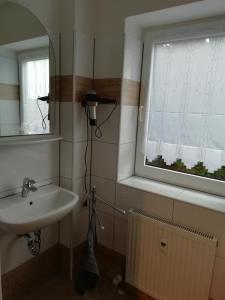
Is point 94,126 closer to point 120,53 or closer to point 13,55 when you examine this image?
point 120,53

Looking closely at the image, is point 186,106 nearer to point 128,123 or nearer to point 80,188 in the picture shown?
point 128,123

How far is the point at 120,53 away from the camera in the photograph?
5.11 ft

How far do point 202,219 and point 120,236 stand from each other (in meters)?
0.66

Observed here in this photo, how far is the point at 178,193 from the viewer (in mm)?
1536

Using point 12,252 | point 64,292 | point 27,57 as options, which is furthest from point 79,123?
point 64,292

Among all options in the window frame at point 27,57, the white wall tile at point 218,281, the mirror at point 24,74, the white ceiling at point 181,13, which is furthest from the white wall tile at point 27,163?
the white wall tile at point 218,281

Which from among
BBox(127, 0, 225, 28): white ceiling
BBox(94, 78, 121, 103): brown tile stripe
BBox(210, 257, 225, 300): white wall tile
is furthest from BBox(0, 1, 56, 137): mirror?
BBox(210, 257, 225, 300): white wall tile

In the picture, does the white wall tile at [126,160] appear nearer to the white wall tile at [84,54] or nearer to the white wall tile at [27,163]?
the white wall tile at [27,163]

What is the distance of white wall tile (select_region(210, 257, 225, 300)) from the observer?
1.32 meters

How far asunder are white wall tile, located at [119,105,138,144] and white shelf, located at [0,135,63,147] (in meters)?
0.44

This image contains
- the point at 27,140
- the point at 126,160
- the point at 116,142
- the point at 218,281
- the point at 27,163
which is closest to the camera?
the point at 218,281

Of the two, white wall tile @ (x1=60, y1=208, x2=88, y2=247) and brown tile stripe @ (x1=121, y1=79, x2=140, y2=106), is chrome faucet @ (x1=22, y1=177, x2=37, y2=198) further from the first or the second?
brown tile stripe @ (x1=121, y1=79, x2=140, y2=106)

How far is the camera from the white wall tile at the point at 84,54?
60.8 inches

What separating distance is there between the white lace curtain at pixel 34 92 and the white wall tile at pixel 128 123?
1.73 feet
